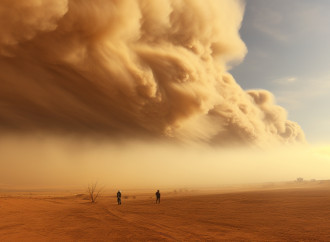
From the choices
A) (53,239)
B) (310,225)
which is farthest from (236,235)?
(53,239)

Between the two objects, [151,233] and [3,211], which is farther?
[3,211]

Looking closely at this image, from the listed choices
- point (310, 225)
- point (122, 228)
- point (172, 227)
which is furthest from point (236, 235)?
point (122, 228)

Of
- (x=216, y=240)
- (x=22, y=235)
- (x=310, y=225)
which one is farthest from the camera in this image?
(x=310, y=225)

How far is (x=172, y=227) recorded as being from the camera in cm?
847

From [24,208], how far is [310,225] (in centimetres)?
1679

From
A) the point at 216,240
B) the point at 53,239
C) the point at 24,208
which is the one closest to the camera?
the point at 216,240

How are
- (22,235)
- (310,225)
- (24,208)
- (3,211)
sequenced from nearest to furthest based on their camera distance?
(22,235) < (310,225) < (3,211) < (24,208)

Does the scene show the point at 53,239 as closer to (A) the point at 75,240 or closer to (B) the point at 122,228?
(A) the point at 75,240

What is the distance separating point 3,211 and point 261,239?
14602mm

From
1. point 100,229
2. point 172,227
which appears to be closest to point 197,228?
point 172,227

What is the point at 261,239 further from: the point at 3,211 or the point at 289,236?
the point at 3,211

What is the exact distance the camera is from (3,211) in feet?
44.0

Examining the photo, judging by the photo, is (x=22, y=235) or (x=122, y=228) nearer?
(x=22, y=235)

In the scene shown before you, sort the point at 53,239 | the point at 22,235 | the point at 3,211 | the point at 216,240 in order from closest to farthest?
the point at 216,240, the point at 53,239, the point at 22,235, the point at 3,211
